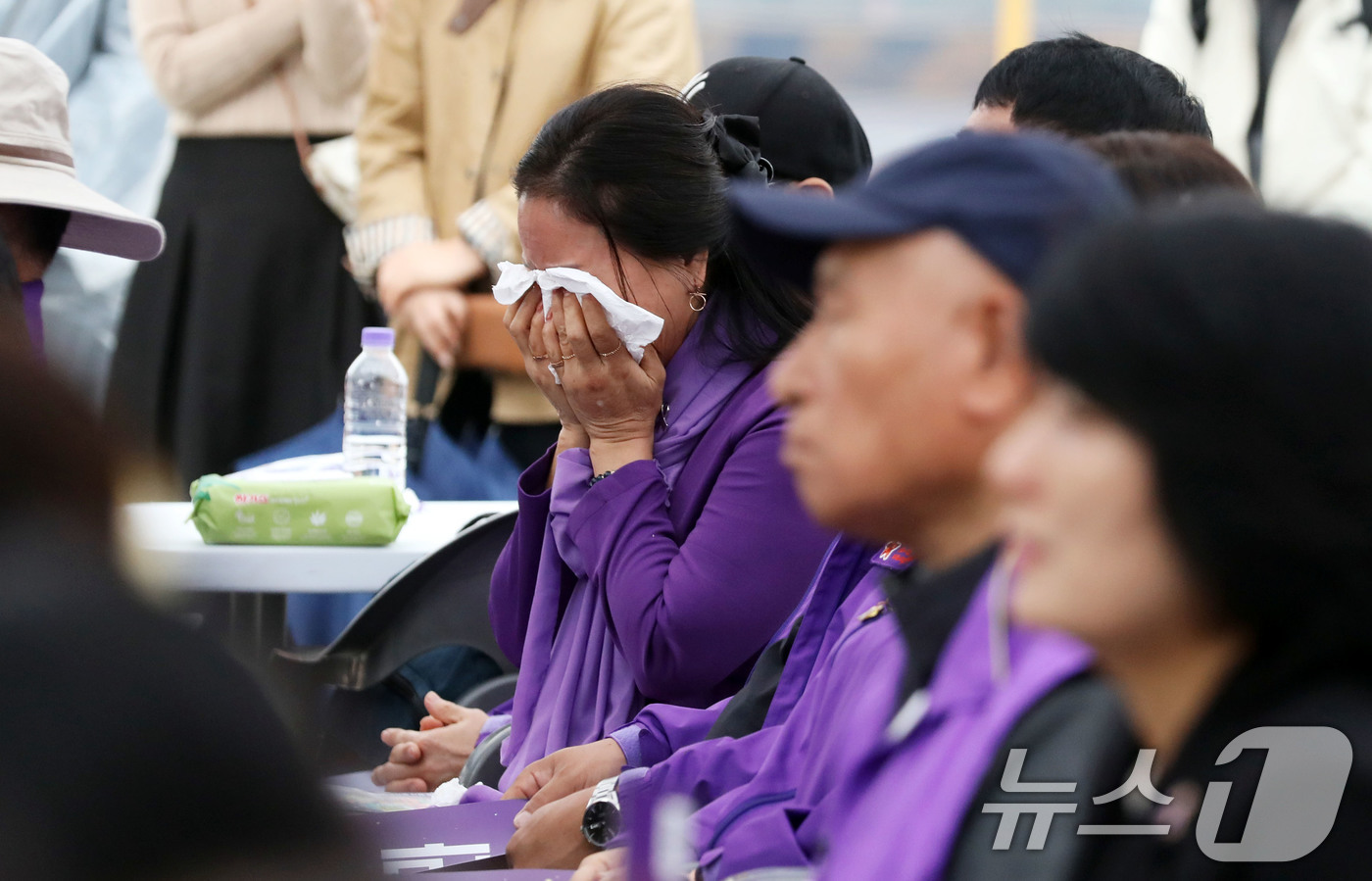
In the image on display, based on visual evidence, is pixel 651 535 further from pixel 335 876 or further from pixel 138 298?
pixel 138 298

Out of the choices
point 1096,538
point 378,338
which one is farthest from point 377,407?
point 1096,538

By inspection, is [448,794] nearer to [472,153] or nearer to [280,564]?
[280,564]

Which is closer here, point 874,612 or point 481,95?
point 874,612

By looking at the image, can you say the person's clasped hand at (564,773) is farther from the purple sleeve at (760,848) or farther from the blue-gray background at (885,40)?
the blue-gray background at (885,40)

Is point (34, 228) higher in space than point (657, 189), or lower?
lower

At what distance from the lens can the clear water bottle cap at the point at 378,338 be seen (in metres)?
3.09

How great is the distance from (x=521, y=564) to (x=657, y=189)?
555 mm

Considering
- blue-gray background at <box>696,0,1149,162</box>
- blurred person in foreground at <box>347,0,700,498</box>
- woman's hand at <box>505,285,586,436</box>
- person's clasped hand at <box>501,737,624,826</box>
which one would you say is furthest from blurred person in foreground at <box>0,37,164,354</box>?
blue-gray background at <box>696,0,1149,162</box>

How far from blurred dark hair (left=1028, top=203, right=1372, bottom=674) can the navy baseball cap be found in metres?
0.18

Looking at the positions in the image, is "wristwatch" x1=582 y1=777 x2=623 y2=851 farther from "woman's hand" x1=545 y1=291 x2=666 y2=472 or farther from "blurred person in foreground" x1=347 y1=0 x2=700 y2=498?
"blurred person in foreground" x1=347 y1=0 x2=700 y2=498

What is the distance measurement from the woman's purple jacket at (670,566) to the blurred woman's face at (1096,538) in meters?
1.02

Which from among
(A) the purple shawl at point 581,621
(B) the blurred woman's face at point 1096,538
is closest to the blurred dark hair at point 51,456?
(B) the blurred woman's face at point 1096,538

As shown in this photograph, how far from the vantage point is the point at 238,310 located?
3.93 metres

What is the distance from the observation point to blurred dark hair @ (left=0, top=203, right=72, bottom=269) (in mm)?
2340
